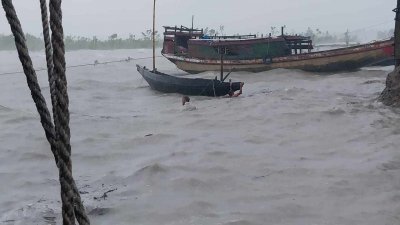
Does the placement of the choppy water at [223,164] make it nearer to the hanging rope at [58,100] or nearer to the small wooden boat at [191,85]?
the small wooden boat at [191,85]

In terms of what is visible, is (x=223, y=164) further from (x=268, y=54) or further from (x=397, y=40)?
(x=268, y=54)

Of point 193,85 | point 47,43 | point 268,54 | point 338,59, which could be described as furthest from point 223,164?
point 268,54

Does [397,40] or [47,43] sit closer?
[47,43]

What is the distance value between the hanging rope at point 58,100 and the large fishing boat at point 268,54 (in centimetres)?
1733

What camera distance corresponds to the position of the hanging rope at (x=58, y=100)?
1.14 metres

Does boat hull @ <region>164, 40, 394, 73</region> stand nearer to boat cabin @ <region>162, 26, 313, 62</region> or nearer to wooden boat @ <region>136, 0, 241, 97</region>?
boat cabin @ <region>162, 26, 313, 62</region>

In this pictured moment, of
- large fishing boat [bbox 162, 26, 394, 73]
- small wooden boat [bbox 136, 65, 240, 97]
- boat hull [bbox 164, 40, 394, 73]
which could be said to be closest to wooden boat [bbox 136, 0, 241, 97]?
small wooden boat [bbox 136, 65, 240, 97]

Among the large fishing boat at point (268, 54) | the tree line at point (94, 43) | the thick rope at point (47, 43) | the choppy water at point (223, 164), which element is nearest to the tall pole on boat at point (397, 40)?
the choppy water at point (223, 164)

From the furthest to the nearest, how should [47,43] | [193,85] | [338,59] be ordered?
[338,59]
[193,85]
[47,43]

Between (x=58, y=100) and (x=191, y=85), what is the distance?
501 inches

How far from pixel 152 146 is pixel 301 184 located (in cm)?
316

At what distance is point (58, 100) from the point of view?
46.3 inches

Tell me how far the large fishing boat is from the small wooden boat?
403 centimetres

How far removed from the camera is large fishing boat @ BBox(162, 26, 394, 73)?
18391 millimetres
